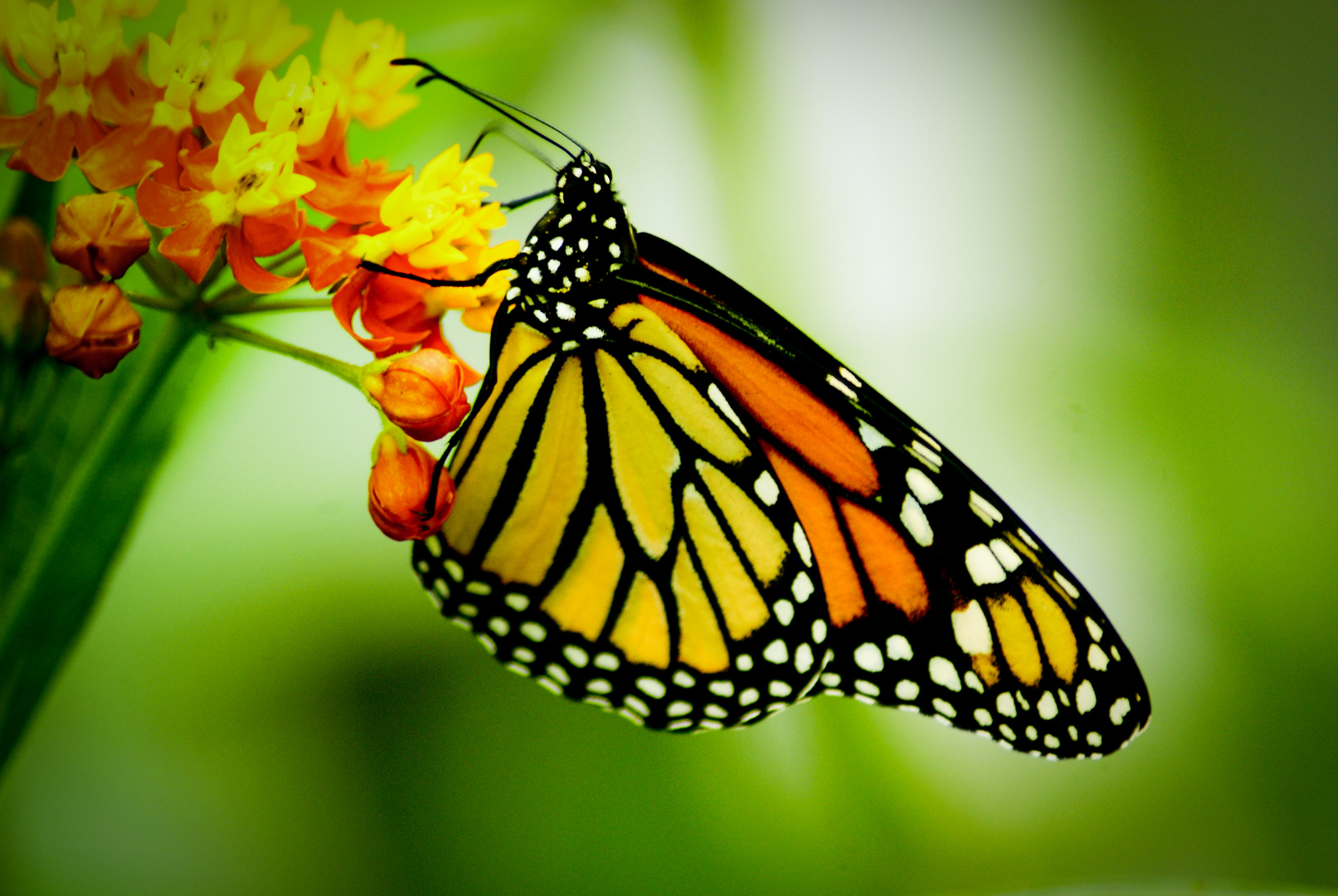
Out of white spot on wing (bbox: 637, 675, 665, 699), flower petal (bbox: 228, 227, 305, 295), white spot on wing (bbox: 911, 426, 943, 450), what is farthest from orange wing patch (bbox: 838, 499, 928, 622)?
flower petal (bbox: 228, 227, 305, 295)

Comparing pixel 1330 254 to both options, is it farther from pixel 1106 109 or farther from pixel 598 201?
pixel 598 201

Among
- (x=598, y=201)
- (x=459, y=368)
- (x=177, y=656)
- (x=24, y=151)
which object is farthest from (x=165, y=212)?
(x=177, y=656)

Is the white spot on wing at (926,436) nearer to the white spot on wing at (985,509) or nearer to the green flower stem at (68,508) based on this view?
the white spot on wing at (985,509)

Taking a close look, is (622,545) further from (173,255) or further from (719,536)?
(173,255)

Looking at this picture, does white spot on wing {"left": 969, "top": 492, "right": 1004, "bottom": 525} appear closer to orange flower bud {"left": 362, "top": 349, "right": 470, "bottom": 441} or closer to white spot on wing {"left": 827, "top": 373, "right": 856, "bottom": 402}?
white spot on wing {"left": 827, "top": 373, "right": 856, "bottom": 402}

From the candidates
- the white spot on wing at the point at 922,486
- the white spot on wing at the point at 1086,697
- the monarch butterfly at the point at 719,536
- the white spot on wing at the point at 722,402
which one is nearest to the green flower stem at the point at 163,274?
the monarch butterfly at the point at 719,536

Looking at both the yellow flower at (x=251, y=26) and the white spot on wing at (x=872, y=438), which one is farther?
the white spot on wing at (x=872, y=438)
